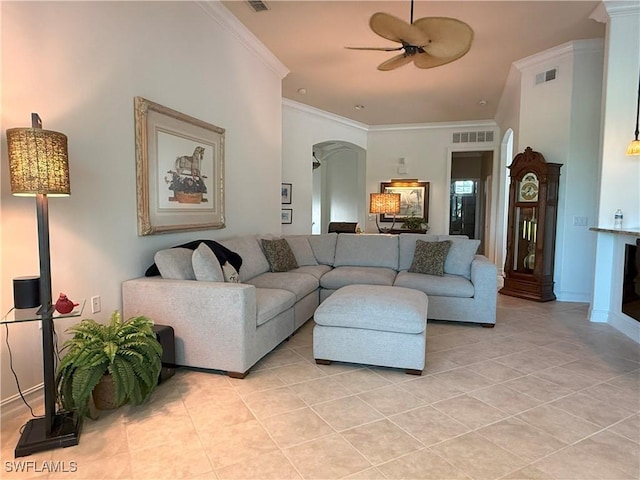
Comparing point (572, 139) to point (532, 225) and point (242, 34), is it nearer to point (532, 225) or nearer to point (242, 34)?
point (532, 225)

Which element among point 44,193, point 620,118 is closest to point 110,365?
point 44,193

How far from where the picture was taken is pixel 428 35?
3059 mm

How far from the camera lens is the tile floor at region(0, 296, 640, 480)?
1795 mm

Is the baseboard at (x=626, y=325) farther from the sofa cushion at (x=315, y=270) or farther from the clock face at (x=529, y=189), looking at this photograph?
the sofa cushion at (x=315, y=270)

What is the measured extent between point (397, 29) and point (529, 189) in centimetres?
324

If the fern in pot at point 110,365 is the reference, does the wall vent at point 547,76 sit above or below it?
above

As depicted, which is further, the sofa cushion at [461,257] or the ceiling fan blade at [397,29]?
the sofa cushion at [461,257]

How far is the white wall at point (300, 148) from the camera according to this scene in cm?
686

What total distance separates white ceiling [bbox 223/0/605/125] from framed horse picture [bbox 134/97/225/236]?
1.38 metres

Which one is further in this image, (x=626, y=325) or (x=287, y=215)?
(x=287, y=215)

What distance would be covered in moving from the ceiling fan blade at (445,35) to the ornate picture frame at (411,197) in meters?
5.36

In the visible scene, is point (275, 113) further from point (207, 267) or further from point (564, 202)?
point (564, 202)

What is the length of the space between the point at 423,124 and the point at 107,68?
275 inches

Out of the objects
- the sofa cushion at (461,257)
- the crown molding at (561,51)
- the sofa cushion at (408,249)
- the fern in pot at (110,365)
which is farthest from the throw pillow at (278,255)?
the crown molding at (561,51)
